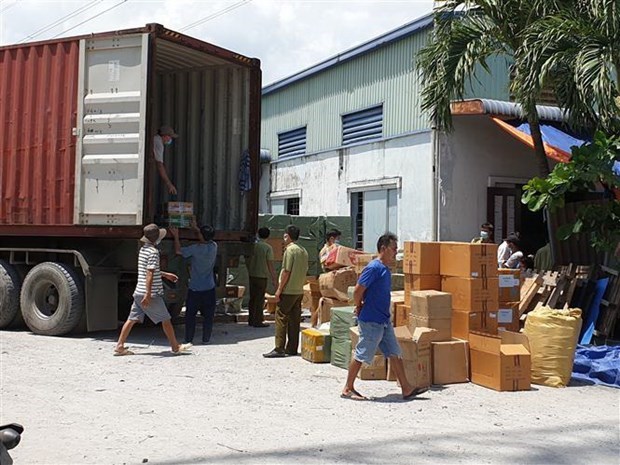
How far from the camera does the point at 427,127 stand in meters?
15.1

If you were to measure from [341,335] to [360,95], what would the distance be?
1039cm

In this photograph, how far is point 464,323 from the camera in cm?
788

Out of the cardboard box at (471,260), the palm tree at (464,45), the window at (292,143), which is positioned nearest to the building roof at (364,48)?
the window at (292,143)

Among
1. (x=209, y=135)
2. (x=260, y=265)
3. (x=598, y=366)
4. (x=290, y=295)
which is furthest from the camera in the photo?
(x=209, y=135)

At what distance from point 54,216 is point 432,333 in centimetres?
565

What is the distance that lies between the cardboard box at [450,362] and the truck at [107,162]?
13.3 feet

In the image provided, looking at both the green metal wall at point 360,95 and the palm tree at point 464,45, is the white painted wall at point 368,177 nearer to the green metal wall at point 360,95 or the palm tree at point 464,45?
the green metal wall at point 360,95

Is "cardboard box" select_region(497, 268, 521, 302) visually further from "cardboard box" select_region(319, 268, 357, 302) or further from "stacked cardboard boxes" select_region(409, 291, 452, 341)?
"cardboard box" select_region(319, 268, 357, 302)

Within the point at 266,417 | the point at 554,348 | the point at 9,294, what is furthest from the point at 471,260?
the point at 9,294

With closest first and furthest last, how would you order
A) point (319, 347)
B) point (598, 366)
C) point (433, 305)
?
point (433, 305) < point (598, 366) < point (319, 347)

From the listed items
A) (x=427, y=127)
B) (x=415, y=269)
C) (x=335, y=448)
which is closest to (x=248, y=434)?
(x=335, y=448)

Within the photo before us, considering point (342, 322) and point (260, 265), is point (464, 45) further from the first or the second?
point (342, 322)

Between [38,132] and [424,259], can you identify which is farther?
[38,132]

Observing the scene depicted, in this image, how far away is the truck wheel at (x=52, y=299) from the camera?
33.2ft
